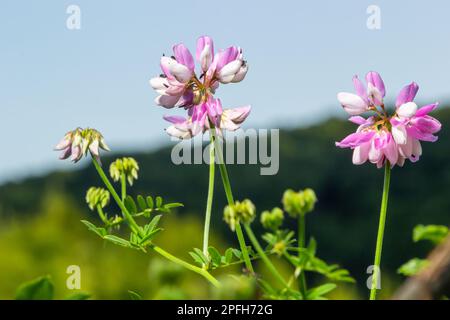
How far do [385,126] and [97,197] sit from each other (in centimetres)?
46

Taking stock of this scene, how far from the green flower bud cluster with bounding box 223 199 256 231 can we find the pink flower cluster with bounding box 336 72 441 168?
0.17 metres

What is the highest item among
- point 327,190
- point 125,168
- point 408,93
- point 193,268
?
point 408,93

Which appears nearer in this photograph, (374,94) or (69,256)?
(374,94)

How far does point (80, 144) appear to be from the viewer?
1.09 metres

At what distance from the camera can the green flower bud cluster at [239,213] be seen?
0.93 meters

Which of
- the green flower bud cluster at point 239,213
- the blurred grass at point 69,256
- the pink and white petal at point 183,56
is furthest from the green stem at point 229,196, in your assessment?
the blurred grass at point 69,256

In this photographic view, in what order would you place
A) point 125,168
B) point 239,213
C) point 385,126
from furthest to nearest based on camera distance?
point 125,168 → point 385,126 → point 239,213

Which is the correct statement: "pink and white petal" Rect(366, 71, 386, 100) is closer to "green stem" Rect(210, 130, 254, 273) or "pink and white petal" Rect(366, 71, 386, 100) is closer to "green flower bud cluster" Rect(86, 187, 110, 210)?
"green stem" Rect(210, 130, 254, 273)

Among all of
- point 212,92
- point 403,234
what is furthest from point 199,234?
point 212,92

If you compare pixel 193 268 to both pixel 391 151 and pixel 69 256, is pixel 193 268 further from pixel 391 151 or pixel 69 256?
pixel 69 256

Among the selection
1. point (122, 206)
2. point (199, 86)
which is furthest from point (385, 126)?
point (122, 206)

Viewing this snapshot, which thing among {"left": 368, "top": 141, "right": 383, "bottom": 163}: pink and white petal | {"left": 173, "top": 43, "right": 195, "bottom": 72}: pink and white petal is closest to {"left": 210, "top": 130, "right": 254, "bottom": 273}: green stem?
{"left": 173, "top": 43, "right": 195, "bottom": 72}: pink and white petal

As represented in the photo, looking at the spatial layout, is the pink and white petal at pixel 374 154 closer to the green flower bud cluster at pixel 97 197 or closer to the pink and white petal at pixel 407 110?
the pink and white petal at pixel 407 110
